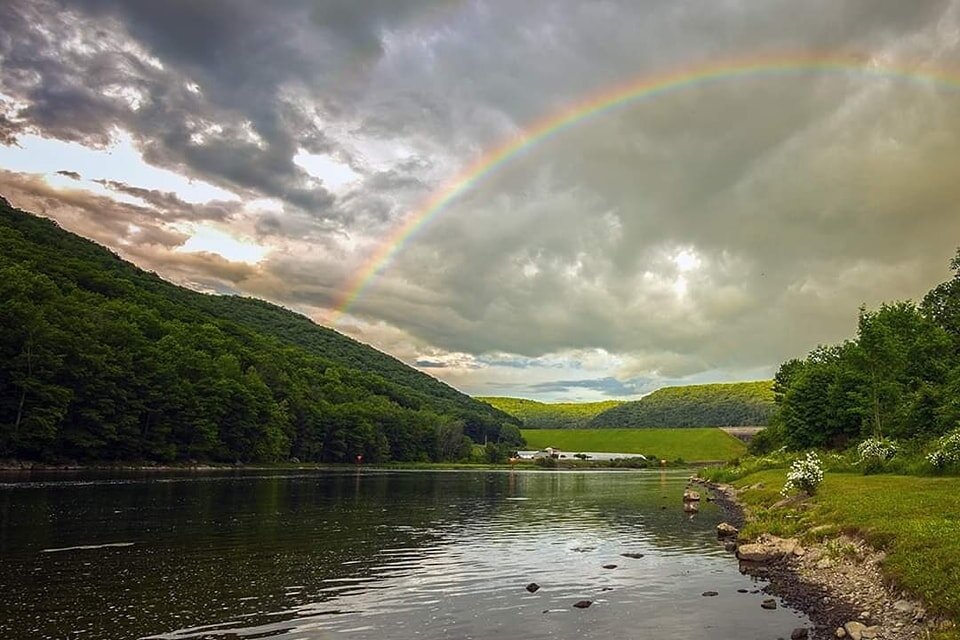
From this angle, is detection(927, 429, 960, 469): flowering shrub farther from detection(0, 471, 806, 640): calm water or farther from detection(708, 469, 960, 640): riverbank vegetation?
detection(0, 471, 806, 640): calm water

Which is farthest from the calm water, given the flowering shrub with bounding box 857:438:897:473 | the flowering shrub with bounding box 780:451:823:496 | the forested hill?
A: the forested hill

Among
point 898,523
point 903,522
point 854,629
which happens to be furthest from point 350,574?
point 903,522

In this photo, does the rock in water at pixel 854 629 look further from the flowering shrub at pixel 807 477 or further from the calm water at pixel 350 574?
the flowering shrub at pixel 807 477

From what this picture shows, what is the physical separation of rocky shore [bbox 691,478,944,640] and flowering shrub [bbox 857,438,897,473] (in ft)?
97.5

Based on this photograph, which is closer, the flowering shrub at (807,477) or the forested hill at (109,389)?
the flowering shrub at (807,477)

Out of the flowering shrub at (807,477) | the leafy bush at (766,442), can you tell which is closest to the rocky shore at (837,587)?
the flowering shrub at (807,477)

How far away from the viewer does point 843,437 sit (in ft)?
373

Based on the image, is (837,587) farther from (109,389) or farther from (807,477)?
(109,389)

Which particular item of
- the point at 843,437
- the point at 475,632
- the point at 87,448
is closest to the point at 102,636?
the point at 475,632

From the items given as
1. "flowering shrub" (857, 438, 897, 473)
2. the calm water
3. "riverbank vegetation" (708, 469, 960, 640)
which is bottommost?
the calm water

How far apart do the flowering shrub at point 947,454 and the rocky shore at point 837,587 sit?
832 inches

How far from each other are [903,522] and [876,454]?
1545 inches

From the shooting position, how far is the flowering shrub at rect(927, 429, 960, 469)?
51.1 metres

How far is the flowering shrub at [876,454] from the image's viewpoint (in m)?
64.3
